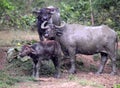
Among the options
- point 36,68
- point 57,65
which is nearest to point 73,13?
point 57,65

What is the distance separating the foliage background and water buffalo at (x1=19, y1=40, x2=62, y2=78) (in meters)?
2.07

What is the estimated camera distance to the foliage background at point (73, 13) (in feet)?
49.7

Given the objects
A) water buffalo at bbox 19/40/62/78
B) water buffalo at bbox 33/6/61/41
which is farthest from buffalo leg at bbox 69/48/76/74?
water buffalo at bbox 33/6/61/41

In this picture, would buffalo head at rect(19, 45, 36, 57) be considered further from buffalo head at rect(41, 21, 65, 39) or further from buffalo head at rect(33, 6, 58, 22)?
buffalo head at rect(33, 6, 58, 22)

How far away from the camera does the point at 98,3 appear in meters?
15.0

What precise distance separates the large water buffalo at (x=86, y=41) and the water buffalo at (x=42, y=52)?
3.28 ft

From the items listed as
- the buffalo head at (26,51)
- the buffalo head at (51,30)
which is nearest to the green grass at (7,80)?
the buffalo head at (26,51)

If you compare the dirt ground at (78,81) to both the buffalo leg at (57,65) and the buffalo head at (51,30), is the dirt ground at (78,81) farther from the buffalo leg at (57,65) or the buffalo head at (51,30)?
the buffalo head at (51,30)

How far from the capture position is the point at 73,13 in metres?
21.1

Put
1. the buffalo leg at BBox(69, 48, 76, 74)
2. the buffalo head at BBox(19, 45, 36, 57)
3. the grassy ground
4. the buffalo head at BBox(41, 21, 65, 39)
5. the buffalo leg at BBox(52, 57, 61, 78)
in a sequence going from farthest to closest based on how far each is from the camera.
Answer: the grassy ground, the buffalo leg at BBox(69, 48, 76, 74), the buffalo head at BBox(41, 21, 65, 39), the buffalo leg at BBox(52, 57, 61, 78), the buffalo head at BBox(19, 45, 36, 57)

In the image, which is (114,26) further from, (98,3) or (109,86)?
(109,86)

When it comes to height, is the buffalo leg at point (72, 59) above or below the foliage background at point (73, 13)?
below

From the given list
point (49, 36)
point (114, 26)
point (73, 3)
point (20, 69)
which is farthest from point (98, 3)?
point (73, 3)

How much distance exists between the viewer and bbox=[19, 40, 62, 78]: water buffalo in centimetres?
1228
